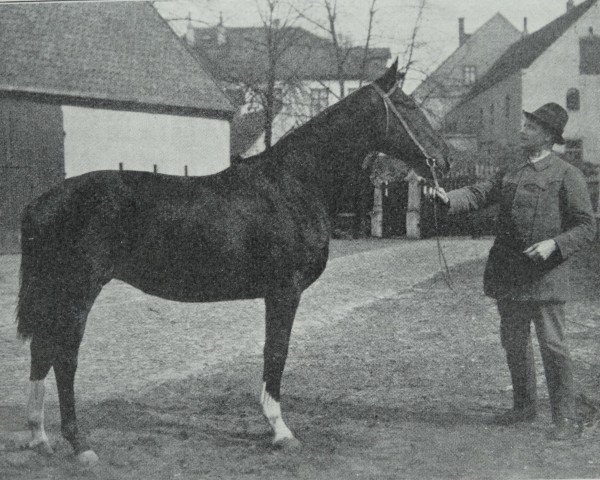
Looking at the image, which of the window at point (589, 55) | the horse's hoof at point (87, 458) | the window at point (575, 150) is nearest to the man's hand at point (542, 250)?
the horse's hoof at point (87, 458)

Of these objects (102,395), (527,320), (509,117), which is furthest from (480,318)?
(509,117)

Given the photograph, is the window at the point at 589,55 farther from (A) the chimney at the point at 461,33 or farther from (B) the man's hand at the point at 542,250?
(B) the man's hand at the point at 542,250

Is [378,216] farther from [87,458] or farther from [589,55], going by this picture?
[87,458]

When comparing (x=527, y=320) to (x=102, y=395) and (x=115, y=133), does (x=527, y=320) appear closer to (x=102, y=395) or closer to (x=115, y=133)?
(x=102, y=395)

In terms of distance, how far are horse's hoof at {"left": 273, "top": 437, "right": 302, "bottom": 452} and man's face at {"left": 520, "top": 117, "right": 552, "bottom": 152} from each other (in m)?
2.61

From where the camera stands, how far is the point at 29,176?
1352cm

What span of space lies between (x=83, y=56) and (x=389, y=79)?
12483mm

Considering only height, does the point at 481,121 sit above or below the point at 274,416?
above

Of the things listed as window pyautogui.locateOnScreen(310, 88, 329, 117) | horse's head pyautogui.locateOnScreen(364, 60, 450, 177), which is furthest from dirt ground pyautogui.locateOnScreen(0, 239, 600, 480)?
window pyautogui.locateOnScreen(310, 88, 329, 117)

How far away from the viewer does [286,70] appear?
59.7ft

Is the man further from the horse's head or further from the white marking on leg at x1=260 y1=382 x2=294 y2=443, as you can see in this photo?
the white marking on leg at x1=260 y1=382 x2=294 y2=443

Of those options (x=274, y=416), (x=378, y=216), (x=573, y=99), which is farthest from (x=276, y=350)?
(x=573, y=99)

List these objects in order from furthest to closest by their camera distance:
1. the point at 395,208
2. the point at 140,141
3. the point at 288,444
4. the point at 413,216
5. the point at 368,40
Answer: the point at 395,208 < the point at 413,216 < the point at 140,141 < the point at 368,40 < the point at 288,444

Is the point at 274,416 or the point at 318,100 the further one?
the point at 318,100
